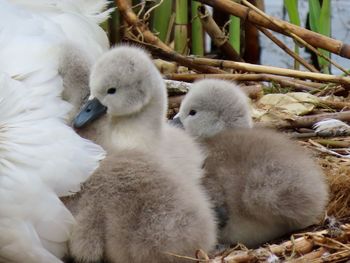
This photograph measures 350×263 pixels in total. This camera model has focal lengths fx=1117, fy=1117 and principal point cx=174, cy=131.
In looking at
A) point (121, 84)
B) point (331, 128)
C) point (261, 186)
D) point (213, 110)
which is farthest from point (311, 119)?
point (121, 84)

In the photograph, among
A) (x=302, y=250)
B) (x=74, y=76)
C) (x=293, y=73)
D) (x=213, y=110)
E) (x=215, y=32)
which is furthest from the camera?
(x=215, y=32)

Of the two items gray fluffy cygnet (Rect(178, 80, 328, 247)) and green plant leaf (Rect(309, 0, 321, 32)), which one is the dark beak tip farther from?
green plant leaf (Rect(309, 0, 321, 32))

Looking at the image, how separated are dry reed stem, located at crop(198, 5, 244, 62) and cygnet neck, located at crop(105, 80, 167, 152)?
1.11m

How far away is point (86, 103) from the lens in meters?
2.37

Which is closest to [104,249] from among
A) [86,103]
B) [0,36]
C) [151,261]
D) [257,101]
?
[151,261]

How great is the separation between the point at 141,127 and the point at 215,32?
4.01 ft

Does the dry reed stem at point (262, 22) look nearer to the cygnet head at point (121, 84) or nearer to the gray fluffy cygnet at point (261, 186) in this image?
the gray fluffy cygnet at point (261, 186)

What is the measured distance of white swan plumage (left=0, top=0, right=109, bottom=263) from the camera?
2143mm

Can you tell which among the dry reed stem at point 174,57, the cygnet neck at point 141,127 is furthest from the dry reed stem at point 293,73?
the cygnet neck at point 141,127

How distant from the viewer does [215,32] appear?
3.52m

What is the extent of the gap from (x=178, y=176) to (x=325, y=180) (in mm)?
476

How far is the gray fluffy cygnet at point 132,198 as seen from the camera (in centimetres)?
211

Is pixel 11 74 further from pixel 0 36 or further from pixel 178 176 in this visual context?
pixel 178 176

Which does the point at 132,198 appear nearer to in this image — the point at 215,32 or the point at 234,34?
the point at 215,32
